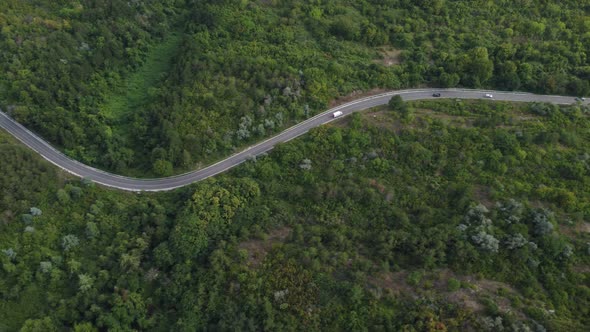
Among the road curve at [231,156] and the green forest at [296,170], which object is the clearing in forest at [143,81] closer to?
the green forest at [296,170]

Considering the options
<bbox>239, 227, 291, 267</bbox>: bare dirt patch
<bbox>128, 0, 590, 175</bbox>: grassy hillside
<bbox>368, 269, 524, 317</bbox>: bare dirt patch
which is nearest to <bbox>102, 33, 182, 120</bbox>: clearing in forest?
<bbox>128, 0, 590, 175</bbox>: grassy hillside

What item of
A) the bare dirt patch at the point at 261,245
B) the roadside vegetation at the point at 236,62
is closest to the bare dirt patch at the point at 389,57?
the roadside vegetation at the point at 236,62

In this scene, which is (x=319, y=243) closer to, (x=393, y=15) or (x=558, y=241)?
(x=558, y=241)

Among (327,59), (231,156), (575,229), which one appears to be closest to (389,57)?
(327,59)

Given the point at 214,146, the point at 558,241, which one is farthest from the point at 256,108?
the point at 558,241

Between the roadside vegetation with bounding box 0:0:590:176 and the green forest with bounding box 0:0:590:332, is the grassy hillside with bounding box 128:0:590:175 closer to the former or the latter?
the roadside vegetation with bounding box 0:0:590:176

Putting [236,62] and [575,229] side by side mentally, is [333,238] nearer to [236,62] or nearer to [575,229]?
[575,229]
